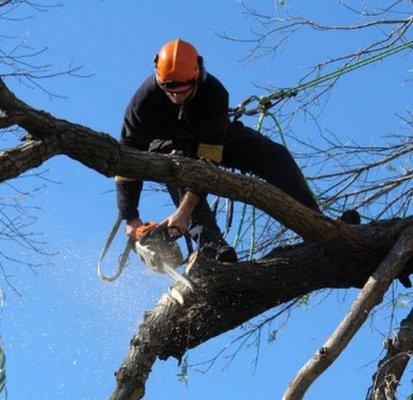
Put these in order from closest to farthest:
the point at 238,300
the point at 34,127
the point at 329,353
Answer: the point at 34,127 → the point at 329,353 → the point at 238,300

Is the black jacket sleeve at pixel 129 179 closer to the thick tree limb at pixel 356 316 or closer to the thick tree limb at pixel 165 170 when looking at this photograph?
the thick tree limb at pixel 165 170

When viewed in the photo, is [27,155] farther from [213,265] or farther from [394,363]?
[394,363]

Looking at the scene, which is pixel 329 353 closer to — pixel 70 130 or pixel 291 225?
pixel 291 225

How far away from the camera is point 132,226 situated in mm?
6434

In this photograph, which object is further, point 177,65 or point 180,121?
point 180,121

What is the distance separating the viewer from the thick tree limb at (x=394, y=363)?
5.30 meters

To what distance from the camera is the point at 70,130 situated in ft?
16.5

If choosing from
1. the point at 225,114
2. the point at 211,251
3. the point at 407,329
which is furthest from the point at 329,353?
the point at 225,114

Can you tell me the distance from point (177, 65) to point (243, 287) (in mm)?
1244

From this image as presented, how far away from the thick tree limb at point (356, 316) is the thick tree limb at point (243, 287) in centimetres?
20

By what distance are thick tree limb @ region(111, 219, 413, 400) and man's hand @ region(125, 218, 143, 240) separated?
0.51 meters

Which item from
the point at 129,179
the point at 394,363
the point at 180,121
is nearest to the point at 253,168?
the point at 180,121

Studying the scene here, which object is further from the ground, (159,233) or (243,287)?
(159,233)

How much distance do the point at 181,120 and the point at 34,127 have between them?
1382 mm
